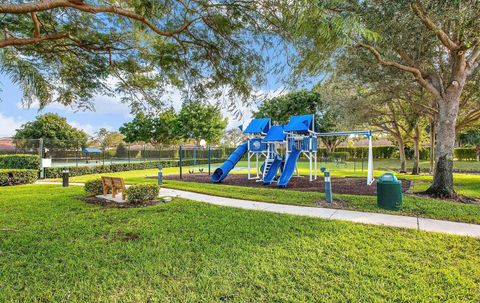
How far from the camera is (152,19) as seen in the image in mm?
4645

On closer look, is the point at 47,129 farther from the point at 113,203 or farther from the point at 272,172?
the point at 113,203

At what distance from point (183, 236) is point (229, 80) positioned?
2.96 m

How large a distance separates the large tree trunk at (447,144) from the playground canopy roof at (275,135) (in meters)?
6.79

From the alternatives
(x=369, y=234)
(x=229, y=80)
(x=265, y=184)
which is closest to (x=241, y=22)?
(x=229, y=80)

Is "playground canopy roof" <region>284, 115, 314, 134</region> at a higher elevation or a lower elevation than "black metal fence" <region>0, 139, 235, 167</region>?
higher

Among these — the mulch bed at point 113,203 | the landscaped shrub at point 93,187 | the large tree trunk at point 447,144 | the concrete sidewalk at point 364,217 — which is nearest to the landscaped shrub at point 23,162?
the landscaped shrub at point 93,187

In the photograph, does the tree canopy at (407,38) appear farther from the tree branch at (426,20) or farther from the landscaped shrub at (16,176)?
the landscaped shrub at (16,176)

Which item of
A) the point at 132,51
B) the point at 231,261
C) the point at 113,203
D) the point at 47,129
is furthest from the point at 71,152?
the point at 47,129

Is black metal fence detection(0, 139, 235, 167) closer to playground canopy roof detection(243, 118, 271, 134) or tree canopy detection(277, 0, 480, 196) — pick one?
playground canopy roof detection(243, 118, 271, 134)

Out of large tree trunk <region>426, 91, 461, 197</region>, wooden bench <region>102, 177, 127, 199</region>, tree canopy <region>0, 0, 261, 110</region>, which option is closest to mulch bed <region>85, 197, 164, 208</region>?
wooden bench <region>102, 177, 127, 199</region>

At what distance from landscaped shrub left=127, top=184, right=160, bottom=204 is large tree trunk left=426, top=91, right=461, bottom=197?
9235 mm

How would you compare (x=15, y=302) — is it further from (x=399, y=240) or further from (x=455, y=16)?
(x=455, y=16)

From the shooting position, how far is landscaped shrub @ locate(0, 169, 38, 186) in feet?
43.9

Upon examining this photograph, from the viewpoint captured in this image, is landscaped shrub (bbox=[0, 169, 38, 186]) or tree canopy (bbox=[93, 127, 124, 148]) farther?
tree canopy (bbox=[93, 127, 124, 148])
